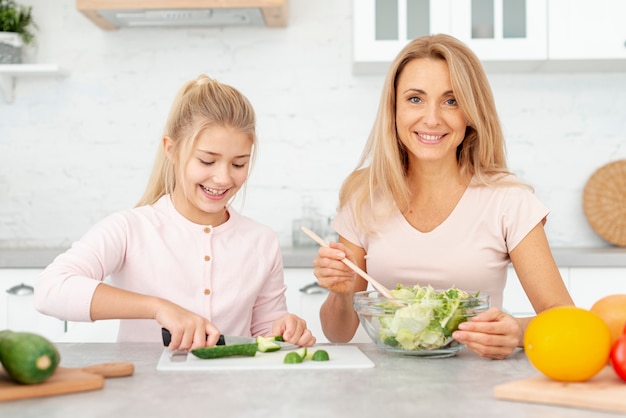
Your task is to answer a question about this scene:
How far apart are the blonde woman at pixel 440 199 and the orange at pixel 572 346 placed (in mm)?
695

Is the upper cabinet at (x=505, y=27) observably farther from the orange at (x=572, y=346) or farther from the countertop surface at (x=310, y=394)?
the orange at (x=572, y=346)

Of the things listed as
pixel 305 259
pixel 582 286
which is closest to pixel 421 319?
pixel 305 259

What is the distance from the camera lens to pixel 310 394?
1.08m

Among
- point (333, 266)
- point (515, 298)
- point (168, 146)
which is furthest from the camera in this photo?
point (515, 298)

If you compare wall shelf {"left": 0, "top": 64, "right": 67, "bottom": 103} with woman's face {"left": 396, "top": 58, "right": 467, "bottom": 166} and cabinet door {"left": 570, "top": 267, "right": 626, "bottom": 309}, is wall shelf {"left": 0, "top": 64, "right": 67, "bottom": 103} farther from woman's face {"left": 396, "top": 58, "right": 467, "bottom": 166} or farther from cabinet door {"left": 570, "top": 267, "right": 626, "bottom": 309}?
cabinet door {"left": 570, "top": 267, "right": 626, "bottom": 309}

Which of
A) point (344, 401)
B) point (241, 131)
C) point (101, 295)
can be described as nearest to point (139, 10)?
point (241, 131)

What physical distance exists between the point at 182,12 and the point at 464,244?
1.78 meters

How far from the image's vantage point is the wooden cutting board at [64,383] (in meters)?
1.05

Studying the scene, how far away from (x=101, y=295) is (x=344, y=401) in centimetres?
66

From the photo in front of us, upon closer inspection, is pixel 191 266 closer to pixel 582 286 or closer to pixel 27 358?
pixel 27 358

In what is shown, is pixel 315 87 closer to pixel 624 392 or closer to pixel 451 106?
pixel 451 106

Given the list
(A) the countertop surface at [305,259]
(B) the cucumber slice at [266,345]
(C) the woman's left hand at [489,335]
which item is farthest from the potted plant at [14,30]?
(C) the woman's left hand at [489,335]

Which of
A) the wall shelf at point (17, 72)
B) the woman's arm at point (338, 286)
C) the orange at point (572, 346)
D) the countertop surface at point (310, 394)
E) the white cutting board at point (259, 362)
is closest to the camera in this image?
the countertop surface at point (310, 394)

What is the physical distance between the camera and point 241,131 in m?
1.82
